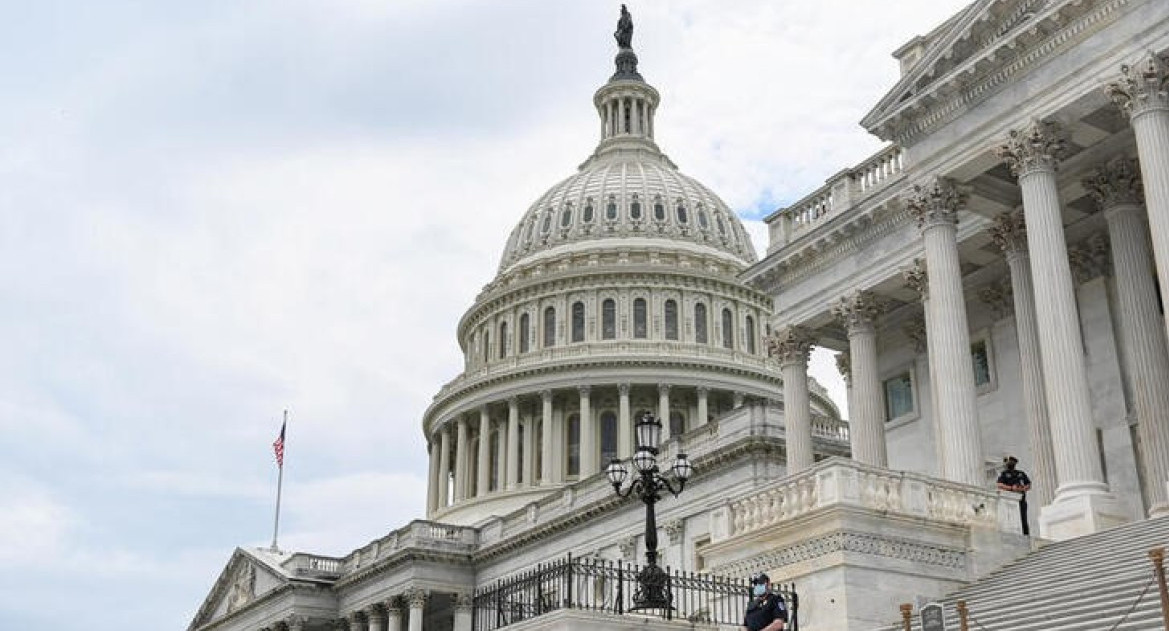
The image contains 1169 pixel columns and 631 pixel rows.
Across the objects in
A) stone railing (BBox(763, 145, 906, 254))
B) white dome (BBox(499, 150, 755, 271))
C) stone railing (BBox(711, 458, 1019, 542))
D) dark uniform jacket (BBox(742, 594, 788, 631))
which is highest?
white dome (BBox(499, 150, 755, 271))

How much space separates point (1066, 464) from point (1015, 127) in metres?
7.22

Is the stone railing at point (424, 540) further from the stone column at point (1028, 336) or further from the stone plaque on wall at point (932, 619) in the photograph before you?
the stone plaque on wall at point (932, 619)

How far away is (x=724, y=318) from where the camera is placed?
298 ft

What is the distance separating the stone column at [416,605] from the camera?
65750 mm

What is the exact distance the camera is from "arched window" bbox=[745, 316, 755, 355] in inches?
3546

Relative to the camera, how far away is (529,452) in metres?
84.8

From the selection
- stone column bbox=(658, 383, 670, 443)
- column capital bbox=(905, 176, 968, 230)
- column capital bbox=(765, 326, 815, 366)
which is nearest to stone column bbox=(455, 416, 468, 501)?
stone column bbox=(658, 383, 670, 443)

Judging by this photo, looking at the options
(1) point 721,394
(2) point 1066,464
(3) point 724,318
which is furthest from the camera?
(3) point 724,318

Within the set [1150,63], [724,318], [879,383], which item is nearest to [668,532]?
[879,383]

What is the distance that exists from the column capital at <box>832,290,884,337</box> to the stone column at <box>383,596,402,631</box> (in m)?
39.2

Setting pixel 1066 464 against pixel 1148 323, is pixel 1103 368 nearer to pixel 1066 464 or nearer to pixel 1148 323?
pixel 1148 323

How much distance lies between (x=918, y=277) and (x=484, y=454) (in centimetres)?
5735

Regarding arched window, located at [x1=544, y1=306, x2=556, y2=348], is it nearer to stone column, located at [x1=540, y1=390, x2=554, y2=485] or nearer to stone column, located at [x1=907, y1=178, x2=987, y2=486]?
stone column, located at [x1=540, y1=390, x2=554, y2=485]

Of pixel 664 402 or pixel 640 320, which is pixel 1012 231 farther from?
pixel 640 320
